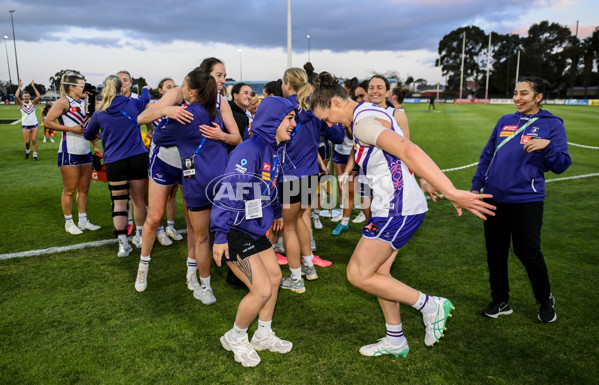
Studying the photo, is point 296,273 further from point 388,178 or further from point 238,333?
point 388,178

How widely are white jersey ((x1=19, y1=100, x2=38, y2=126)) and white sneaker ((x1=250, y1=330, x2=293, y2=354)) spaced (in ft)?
48.7

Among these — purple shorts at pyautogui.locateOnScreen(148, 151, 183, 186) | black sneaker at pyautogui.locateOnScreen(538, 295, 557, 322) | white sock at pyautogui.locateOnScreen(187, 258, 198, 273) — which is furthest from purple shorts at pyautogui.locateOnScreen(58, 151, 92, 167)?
black sneaker at pyautogui.locateOnScreen(538, 295, 557, 322)

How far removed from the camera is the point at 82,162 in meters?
6.62

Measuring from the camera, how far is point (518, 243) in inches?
149

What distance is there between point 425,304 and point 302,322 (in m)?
1.26

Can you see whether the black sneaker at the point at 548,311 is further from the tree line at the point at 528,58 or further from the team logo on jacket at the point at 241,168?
the tree line at the point at 528,58

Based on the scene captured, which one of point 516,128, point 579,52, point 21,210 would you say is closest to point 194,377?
point 516,128

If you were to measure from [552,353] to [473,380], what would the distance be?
34.5 inches

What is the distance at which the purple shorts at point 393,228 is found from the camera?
3.07m

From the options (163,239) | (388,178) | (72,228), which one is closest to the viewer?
(388,178)

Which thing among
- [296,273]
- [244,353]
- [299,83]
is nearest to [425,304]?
[244,353]

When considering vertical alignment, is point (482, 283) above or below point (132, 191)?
below

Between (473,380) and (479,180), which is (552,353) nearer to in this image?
(473,380)

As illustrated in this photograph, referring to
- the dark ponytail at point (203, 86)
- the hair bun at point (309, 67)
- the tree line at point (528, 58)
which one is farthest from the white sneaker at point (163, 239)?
the tree line at point (528, 58)
